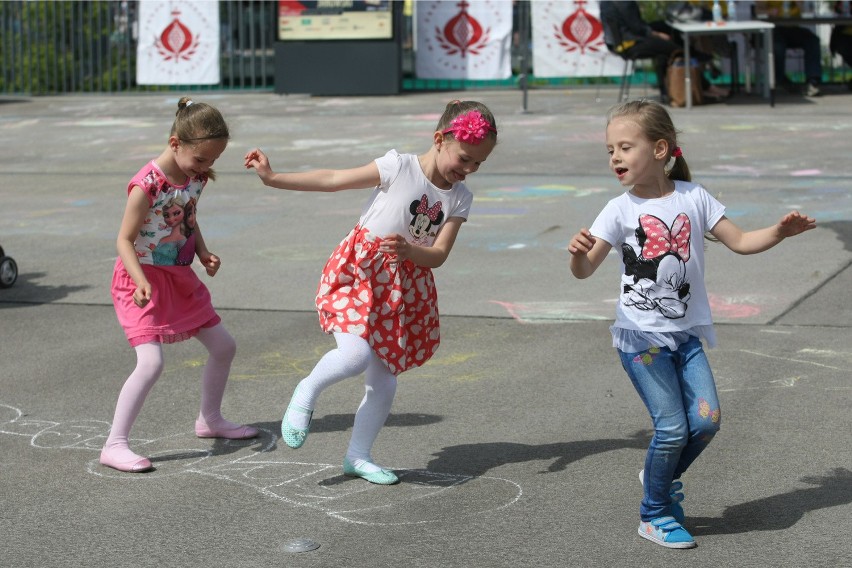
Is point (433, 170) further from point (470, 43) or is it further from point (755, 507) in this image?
point (470, 43)

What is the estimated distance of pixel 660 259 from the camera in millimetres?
4145

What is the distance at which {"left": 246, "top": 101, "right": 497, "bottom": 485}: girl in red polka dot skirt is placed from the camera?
459 centimetres

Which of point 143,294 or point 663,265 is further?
point 143,294

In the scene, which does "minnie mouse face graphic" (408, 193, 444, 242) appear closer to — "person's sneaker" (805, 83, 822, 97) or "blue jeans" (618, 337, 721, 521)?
"blue jeans" (618, 337, 721, 521)

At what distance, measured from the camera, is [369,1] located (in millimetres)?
19438

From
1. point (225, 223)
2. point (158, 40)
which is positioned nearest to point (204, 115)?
point (225, 223)

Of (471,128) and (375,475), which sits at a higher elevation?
(471,128)

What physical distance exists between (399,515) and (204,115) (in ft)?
5.42

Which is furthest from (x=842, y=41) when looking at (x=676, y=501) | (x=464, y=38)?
(x=676, y=501)

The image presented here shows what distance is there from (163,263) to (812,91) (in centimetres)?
1431

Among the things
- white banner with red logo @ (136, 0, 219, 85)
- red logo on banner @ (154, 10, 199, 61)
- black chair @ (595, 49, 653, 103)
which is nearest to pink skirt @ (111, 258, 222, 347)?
black chair @ (595, 49, 653, 103)

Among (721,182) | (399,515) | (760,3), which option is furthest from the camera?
(760,3)

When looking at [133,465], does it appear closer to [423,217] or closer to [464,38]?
[423,217]

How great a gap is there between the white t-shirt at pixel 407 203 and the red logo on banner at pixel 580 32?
48.5 feet
